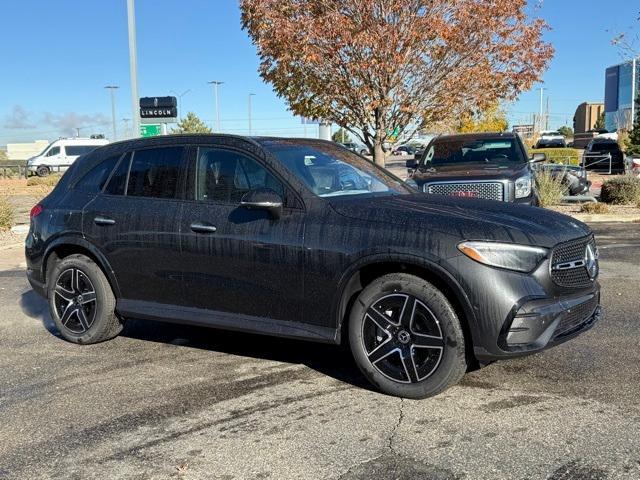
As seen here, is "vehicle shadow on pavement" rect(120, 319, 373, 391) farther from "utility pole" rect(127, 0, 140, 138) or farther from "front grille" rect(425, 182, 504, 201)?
"utility pole" rect(127, 0, 140, 138)

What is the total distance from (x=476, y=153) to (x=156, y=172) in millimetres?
6578

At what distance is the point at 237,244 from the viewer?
471 cm

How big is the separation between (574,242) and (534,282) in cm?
56

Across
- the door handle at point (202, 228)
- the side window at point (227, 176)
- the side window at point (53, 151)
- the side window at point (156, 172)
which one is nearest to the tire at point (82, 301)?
the side window at point (156, 172)

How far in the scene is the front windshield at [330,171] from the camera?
4785mm

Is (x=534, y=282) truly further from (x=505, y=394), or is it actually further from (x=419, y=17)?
(x=419, y=17)

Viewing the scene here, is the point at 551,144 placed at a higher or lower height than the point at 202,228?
higher

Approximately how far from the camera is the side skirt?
4.52 meters

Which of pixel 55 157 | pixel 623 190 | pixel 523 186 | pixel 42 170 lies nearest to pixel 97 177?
pixel 523 186

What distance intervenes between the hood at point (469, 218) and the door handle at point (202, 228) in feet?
3.12

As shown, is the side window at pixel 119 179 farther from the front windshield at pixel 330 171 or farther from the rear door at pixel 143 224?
the front windshield at pixel 330 171

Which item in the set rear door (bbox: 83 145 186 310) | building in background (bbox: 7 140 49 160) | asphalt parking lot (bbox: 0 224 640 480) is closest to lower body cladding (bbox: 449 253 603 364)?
asphalt parking lot (bbox: 0 224 640 480)

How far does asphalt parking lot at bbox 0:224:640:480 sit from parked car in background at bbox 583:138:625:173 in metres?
23.8

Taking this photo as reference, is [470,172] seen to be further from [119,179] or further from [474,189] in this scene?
[119,179]
